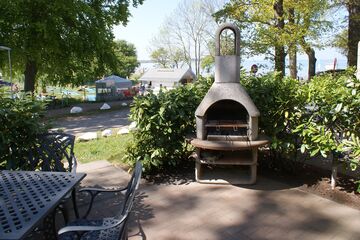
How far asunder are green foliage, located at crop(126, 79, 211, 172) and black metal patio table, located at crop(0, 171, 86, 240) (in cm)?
226

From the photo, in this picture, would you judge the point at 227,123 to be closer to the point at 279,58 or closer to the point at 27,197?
the point at 27,197

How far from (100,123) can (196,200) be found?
958 cm

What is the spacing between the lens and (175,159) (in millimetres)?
5527

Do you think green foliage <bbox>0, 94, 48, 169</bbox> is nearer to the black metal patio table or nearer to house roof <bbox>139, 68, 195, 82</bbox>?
the black metal patio table

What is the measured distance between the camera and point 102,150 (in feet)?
24.6

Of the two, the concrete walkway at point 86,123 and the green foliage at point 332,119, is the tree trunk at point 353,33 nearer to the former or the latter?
the green foliage at point 332,119

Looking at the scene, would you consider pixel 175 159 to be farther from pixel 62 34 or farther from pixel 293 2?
pixel 62 34

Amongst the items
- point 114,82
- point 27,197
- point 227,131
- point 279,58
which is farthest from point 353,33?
point 114,82

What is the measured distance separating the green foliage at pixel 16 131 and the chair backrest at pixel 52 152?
0.12 m

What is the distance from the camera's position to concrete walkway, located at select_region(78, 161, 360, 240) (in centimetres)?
346

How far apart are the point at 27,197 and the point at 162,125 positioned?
2863 mm

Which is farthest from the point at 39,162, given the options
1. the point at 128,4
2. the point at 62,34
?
the point at 128,4

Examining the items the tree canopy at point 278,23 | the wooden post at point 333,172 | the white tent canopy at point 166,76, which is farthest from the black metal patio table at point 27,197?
the white tent canopy at point 166,76

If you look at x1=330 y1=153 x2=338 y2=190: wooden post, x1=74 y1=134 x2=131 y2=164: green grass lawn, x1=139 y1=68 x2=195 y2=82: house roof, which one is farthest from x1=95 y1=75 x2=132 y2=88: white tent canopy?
x1=330 y1=153 x2=338 y2=190: wooden post
